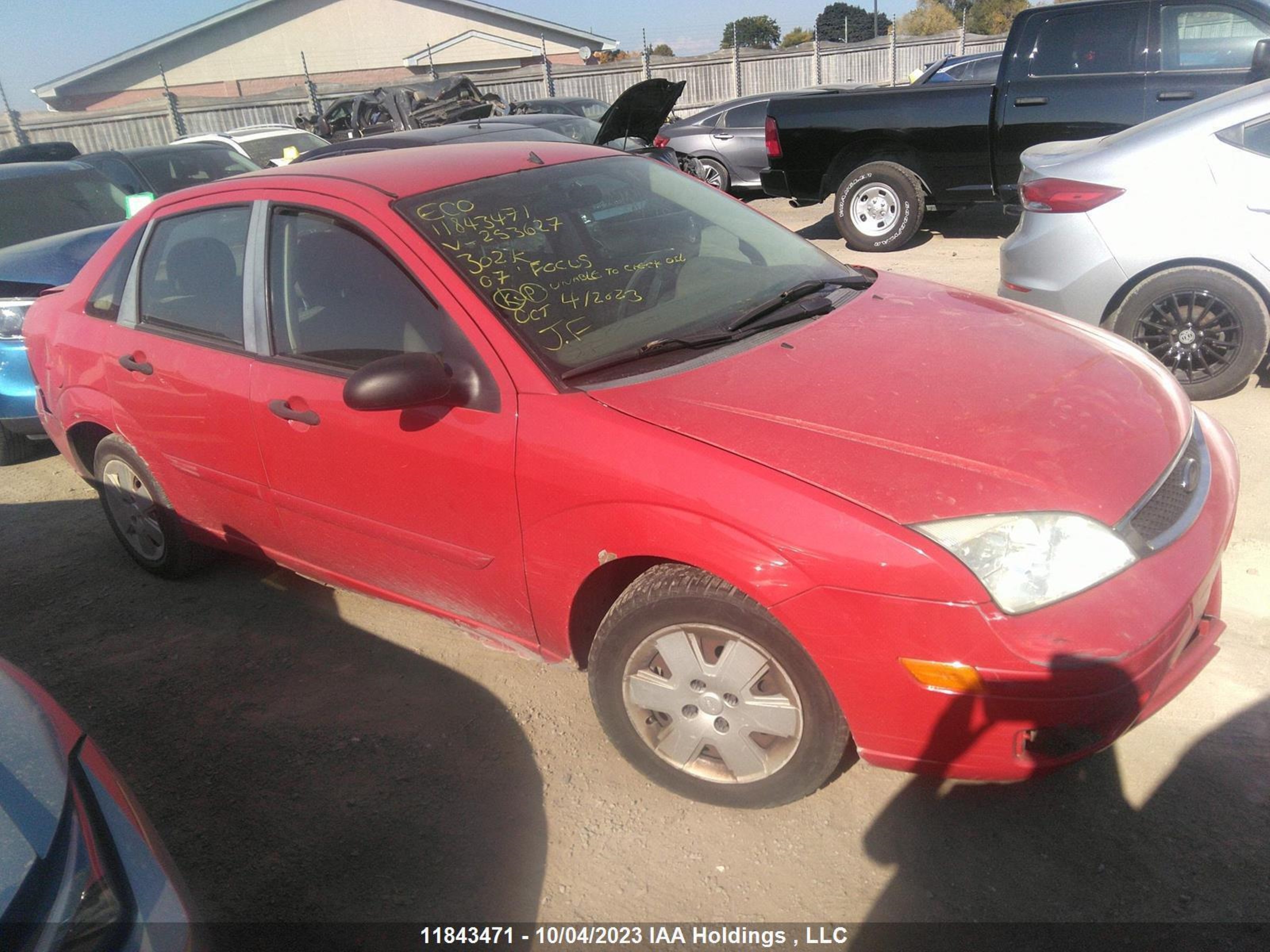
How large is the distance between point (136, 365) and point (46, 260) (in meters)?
2.89

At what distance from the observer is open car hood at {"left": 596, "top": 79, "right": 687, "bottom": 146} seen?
8977mm

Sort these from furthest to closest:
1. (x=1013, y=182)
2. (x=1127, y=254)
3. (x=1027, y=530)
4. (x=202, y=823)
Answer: (x=1013, y=182)
(x=1127, y=254)
(x=202, y=823)
(x=1027, y=530)

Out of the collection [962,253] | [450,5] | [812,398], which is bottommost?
[962,253]

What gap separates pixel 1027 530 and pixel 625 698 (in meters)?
1.15

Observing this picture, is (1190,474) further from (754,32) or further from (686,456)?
(754,32)

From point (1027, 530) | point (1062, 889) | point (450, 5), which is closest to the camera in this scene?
point (1027, 530)

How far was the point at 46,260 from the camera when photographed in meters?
5.89

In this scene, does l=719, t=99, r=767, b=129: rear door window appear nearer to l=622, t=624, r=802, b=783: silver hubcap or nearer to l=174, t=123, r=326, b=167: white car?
l=174, t=123, r=326, b=167: white car

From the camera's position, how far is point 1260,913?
2.18 metres

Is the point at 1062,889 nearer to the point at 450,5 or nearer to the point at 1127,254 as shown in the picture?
the point at 1127,254

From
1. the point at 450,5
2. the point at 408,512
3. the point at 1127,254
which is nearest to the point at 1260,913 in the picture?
the point at 408,512

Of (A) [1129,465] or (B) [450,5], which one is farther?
(B) [450,5]

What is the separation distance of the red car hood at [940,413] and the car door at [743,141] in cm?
962

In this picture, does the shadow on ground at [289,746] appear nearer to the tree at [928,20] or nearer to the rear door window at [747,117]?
the rear door window at [747,117]
